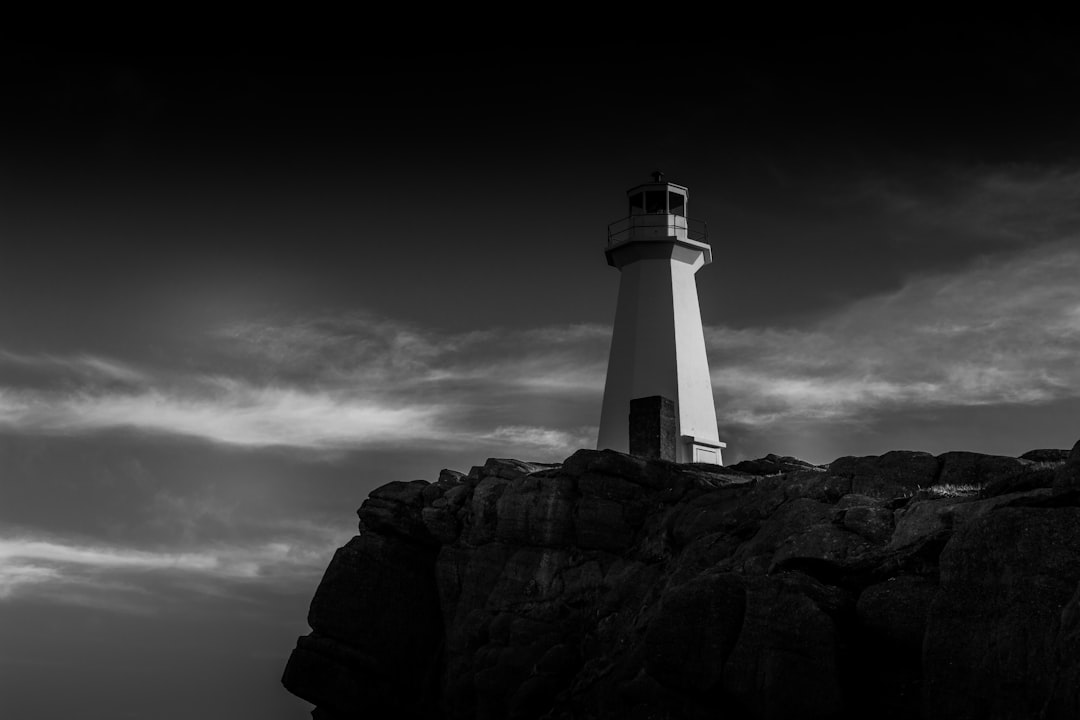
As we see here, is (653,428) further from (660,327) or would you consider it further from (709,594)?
(709,594)

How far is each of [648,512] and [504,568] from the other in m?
Result: 5.75

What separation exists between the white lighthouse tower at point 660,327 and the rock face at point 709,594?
7.33 meters

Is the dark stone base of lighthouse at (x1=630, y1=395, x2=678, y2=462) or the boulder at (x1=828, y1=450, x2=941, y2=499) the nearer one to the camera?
the boulder at (x1=828, y1=450, x2=941, y2=499)

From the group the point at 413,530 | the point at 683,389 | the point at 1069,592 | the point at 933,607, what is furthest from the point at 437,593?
the point at 1069,592

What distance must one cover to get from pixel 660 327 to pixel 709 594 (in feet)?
82.5

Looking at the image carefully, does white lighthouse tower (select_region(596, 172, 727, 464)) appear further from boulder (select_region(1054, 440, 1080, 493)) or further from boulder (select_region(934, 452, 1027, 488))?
boulder (select_region(1054, 440, 1080, 493))

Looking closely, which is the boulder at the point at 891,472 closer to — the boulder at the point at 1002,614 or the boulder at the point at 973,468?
the boulder at the point at 973,468

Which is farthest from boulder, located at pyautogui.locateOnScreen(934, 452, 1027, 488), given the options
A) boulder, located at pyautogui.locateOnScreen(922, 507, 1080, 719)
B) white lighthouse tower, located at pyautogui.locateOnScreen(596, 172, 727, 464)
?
white lighthouse tower, located at pyautogui.locateOnScreen(596, 172, 727, 464)

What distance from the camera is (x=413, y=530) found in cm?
3909

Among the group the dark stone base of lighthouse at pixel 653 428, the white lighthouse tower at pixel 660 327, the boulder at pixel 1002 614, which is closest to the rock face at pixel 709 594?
the boulder at pixel 1002 614

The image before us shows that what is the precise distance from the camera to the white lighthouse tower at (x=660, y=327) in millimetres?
46281

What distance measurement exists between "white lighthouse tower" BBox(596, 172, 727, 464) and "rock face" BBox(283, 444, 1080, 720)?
733cm

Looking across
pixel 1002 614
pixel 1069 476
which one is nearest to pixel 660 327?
pixel 1069 476

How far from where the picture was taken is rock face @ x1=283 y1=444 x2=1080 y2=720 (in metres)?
19.9
